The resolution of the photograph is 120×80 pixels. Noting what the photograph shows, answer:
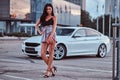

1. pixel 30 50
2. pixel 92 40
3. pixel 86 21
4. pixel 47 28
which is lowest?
pixel 30 50

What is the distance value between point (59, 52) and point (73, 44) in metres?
1.03

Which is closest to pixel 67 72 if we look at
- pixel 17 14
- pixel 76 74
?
pixel 76 74

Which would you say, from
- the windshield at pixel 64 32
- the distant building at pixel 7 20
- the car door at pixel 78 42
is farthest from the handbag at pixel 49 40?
the distant building at pixel 7 20

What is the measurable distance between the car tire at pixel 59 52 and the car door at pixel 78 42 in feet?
1.78

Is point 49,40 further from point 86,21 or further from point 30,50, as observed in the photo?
point 86,21

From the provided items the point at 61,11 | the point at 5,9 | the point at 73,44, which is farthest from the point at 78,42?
the point at 61,11

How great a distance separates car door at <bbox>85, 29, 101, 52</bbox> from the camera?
1782 cm

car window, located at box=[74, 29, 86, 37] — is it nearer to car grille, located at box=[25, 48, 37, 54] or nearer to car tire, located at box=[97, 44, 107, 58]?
car tire, located at box=[97, 44, 107, 58]

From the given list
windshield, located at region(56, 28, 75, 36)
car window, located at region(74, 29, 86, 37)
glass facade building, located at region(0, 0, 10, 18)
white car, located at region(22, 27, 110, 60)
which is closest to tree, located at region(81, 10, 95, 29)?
glass facade building, located at region(0, 0, 10, 18)

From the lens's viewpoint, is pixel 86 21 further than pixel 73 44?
Yes

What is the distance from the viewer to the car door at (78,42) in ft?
55.6

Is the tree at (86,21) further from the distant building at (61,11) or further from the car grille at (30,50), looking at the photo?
the car grille at (30,50)

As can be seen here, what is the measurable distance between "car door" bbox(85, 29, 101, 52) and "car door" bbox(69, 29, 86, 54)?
0.26 metres

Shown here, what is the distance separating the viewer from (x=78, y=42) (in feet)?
56.6
